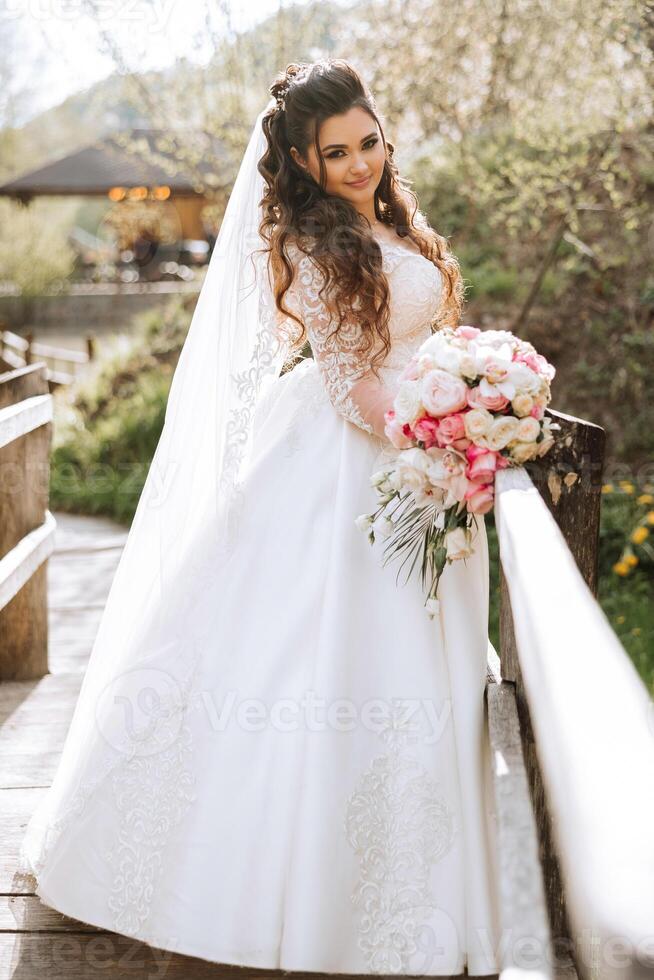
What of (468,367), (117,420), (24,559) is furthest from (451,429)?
(117,420)

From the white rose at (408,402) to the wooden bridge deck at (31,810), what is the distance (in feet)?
3.87

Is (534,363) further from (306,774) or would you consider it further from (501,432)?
(306,774)

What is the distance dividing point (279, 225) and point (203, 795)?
1405 millimetres

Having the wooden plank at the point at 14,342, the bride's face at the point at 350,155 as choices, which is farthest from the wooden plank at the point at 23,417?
the wooden plank at the point at 14,342

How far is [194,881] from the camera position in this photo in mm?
2193

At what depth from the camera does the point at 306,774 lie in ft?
7.23

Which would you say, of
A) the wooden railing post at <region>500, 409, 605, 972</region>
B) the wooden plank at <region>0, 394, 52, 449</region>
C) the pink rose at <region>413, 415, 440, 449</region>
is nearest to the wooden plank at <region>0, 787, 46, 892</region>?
the wooden plank at <region>0, 394, 52, 449</region>

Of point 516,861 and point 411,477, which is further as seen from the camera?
point 411,477

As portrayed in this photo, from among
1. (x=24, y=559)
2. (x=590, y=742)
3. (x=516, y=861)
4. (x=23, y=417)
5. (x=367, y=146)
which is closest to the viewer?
(x=590, y=742)

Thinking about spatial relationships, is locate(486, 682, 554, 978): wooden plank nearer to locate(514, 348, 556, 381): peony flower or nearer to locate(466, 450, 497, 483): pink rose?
locate(466, 450, 497, 483): pink rose

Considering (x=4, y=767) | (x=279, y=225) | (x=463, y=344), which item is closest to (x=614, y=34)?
(x=279, y=225)

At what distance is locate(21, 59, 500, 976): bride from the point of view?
216cm

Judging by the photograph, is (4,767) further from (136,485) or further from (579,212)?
(579,212)

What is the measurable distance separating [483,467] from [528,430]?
0.11 metres
